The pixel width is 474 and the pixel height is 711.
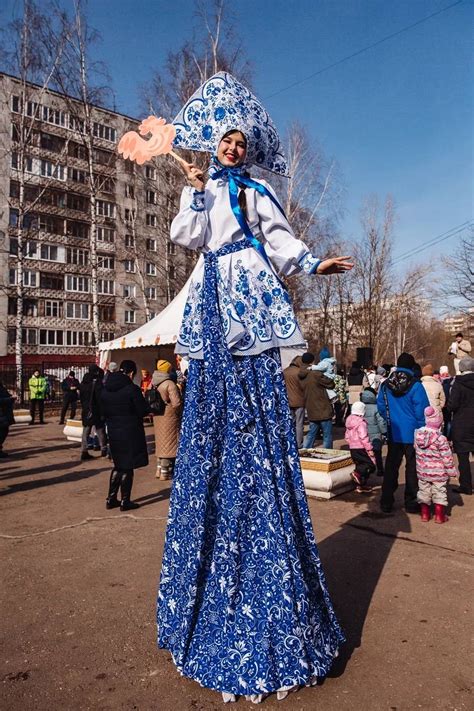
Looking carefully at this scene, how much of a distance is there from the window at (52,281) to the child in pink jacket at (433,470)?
41.7 meters

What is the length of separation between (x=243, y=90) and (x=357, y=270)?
31078 mm

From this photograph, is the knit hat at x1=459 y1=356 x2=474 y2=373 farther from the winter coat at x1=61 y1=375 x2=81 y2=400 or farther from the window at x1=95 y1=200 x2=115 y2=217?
the window at x1=95 y1=200 x2=115 y2=217

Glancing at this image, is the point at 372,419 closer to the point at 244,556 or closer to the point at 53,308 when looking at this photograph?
the point at 244,556

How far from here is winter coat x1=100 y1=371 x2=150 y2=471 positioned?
6.42 meters

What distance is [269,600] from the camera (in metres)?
2.46

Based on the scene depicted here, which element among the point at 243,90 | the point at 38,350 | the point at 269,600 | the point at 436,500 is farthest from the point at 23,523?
the point at 38,350

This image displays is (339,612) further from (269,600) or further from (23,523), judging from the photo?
(23,523)

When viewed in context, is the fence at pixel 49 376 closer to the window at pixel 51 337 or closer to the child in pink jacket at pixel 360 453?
the window at pixel 51 337

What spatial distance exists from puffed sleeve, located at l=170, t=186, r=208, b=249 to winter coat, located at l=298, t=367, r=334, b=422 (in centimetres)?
735

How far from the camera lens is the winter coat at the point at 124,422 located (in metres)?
6.42

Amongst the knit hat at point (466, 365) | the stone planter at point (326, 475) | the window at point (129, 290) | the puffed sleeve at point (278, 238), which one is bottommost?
the stone planter at point (326, 475)

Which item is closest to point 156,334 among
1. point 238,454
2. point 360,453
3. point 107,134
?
point 360,453

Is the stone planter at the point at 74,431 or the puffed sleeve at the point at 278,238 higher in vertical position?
the puffed sleeve at the point at 278,238

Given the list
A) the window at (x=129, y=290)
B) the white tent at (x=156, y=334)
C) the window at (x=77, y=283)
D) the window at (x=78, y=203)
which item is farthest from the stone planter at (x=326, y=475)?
the window at (x=78, y=203)
